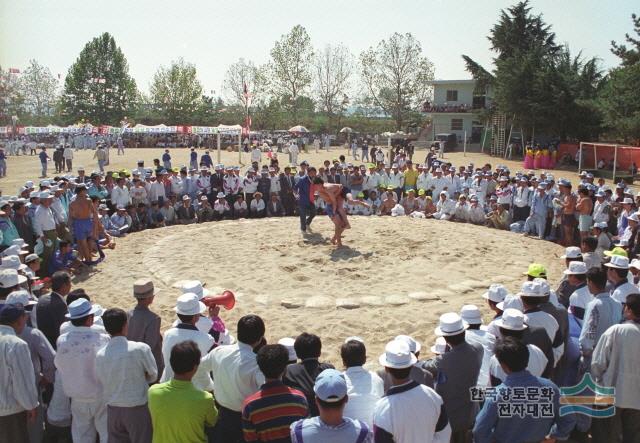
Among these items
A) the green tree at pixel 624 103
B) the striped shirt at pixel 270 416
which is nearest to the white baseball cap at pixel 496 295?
the striped shirt at pixel 270 416

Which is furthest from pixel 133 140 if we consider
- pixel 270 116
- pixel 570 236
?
pixel 570 236

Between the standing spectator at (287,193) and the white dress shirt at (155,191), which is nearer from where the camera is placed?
the white dress shirt at (155,191)

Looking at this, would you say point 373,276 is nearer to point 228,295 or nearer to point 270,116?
point 228,295

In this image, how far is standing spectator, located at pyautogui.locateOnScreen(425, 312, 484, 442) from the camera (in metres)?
3.62

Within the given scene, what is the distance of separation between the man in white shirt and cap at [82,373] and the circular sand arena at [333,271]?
2.69 metres

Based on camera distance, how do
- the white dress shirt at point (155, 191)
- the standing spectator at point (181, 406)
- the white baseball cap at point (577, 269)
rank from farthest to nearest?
the white dress shirt at point (155, 191), the white baseball cap at point (577, 269), the standing spectator at point (181, 406)

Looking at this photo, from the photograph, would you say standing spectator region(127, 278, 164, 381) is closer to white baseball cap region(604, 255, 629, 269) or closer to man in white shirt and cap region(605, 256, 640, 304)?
man in white shirt and cap region(605, 256, 640, 304)

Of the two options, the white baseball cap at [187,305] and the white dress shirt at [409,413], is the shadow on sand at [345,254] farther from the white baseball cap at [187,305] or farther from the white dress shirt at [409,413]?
the white dress shirt at [409,413]

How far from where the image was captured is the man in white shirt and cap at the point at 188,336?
376 cm

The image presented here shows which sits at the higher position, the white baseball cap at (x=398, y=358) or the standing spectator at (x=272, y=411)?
the white baseball cap at (x=398, y=358)

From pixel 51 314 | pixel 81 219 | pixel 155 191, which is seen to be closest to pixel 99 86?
pixel 155 191

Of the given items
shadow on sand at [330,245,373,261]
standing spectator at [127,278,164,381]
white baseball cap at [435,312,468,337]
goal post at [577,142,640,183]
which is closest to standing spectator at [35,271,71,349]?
standing spectator at [127,278,164,381]

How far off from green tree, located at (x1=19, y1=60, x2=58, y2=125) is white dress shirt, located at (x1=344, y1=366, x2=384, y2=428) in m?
72.9

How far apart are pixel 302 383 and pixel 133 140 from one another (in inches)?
1889
